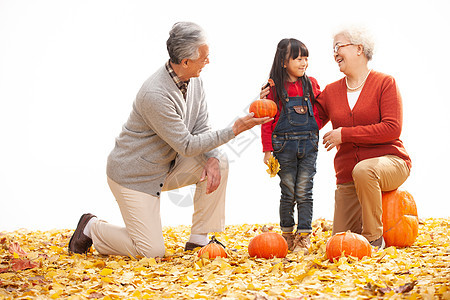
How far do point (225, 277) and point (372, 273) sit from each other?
865mm

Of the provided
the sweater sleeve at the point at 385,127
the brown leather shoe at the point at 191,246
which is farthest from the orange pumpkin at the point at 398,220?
the brown leather shoe at the point at 191,246

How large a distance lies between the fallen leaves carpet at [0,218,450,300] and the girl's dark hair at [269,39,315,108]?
1234 mm

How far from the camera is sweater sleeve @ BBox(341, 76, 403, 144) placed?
12.7ft

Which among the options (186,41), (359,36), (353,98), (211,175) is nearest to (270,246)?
(211,175)

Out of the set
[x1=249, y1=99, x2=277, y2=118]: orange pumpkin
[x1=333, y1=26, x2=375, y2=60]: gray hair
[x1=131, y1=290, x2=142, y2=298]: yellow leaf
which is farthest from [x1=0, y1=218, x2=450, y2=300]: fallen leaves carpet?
[x1=333, y1=26, x2=375, y2=60]: gray hair

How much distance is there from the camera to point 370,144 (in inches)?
158

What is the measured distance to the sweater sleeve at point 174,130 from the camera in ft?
12.0

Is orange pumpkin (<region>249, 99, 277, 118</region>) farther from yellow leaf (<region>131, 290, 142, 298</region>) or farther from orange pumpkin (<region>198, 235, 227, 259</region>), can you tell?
yellow leaf (<region>131, 290, 142, 298</region>)

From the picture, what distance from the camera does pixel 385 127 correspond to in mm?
3859

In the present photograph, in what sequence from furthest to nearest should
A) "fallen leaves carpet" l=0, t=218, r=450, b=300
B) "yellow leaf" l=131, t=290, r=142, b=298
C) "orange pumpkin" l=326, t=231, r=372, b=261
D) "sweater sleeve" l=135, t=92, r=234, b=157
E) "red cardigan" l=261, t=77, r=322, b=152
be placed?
"red cardigan" l=261, t=77, r=322, b=152
"sweater sleeve" l=135, t=92, r=234, b=157
"orange pumpkin" l=326, t=231, r=372, b=261
"yellow leaf" l=131, t=290, r=142, b=298
"fallen leaves carpet" l=0, t=218, r=450, b=300

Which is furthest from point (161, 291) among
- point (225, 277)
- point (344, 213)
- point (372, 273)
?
point (344, 213)

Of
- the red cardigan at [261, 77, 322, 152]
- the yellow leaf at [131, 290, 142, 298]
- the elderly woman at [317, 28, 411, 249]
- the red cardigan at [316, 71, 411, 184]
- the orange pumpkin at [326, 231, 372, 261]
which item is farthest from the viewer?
the red cardigan at [261, 77, 322, 152]

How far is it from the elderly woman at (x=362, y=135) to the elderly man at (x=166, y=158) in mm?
799

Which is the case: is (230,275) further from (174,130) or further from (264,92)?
(264,92)
